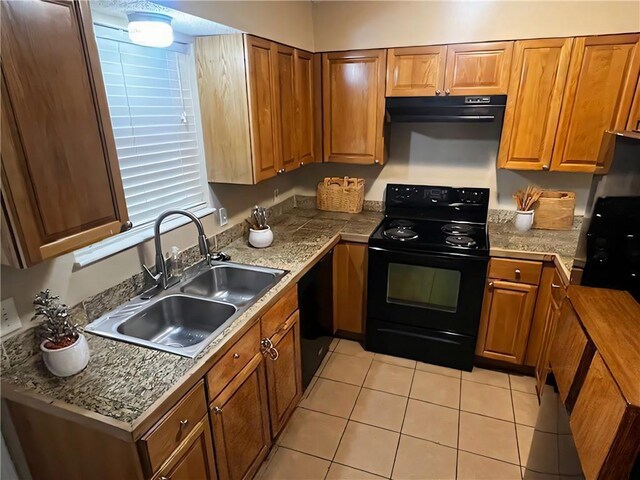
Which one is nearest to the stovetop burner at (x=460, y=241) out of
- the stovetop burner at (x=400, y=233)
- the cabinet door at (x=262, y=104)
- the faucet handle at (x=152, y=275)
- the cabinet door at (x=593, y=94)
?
the stovetop burner at (x=400, y=233)

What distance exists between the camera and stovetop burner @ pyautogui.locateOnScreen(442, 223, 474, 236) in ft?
8.78

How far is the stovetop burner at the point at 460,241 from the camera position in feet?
8.01

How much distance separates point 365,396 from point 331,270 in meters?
0.83

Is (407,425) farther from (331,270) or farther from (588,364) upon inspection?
(588,364)

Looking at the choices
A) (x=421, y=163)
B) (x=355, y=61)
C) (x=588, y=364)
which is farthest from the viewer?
→ (x=421, y=163)

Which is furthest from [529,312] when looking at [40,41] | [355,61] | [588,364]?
[40,41]

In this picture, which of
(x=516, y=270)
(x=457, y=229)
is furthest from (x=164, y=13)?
(x=516, y=270)

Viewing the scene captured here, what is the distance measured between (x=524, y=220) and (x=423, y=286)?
809 millimetres

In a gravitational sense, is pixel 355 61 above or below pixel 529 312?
above

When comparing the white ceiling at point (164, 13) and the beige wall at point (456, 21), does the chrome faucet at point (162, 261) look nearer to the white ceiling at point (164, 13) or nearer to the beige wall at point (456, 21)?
the white ceiling at point (164, 13)

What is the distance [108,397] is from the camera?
3.78ft

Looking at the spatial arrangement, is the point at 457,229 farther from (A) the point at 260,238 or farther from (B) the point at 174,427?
(B) the point at 174,427

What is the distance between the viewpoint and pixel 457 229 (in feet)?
9.04

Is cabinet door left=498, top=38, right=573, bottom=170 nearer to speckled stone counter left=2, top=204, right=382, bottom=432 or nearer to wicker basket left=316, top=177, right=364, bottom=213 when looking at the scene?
wicker basket left=316, top=177, right=364, bottom=213
